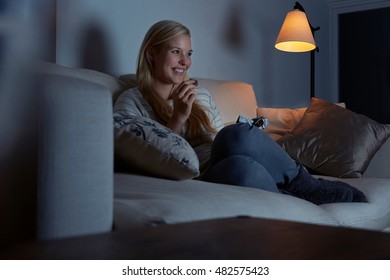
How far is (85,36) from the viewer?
2271 millimetres

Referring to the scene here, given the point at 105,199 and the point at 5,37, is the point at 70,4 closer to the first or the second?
the point at 105,199

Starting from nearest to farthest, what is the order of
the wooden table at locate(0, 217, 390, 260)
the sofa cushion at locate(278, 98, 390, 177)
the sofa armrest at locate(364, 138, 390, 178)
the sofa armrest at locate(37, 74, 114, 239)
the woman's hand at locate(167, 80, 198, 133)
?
the wooden table at locate(0, 217, 390, 260)
the sofa armrest at locate(37, 74, 114, 239)
the woman's hand at locate(167, 80, 198, 133)
the sofa cushion at locate(278, 98, 390, 177)
the sofa armrest at locate(364, 138, 390, 178)

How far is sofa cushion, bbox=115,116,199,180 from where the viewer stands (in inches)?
53.4

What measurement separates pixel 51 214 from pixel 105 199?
0.33 ft

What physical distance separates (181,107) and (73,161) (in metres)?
0.97

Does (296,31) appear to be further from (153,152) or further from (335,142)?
(153,152)

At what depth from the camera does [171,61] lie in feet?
6.97

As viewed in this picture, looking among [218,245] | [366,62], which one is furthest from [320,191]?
[366,62]

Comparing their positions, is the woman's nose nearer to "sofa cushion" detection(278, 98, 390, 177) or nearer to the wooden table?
"sofa cushion" detection(278, 98, 390, 177)

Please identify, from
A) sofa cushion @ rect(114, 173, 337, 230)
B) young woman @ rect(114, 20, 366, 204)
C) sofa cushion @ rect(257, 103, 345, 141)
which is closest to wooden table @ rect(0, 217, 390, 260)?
sofa cushion @ rect(114, 173, 337, 230)

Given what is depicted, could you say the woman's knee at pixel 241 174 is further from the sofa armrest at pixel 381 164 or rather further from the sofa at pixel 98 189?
the sofa armrest at pixel 381 164

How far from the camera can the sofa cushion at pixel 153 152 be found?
1.36 metres

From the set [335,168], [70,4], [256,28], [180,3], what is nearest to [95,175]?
[70,4]

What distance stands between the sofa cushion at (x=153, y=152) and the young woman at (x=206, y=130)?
0.40 ft
